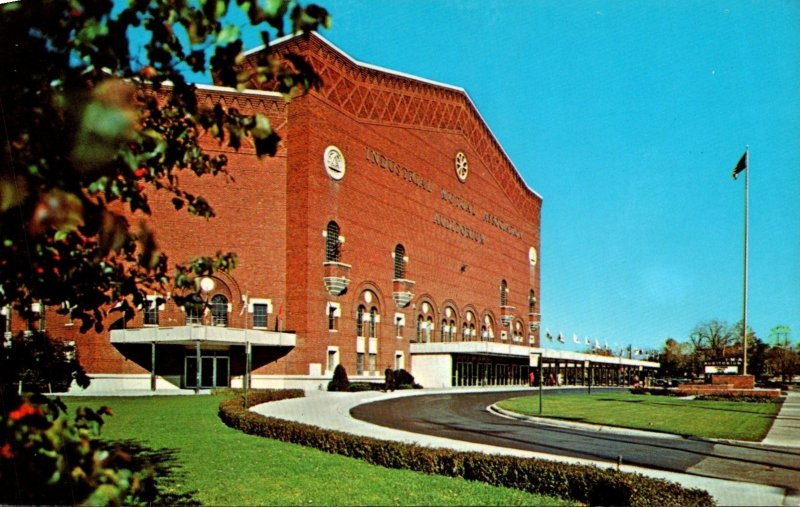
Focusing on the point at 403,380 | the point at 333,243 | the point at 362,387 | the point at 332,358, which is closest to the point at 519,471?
the point at 362,387

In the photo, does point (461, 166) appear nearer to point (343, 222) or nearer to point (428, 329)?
point (428, 329)

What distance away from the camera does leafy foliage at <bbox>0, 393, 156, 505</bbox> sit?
3021 mm

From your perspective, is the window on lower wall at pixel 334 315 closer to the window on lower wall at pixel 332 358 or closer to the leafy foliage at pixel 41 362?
the window on lower wall at pixel 332 358

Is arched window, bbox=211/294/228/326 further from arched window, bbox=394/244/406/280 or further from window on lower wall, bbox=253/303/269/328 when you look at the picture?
arched window, bbox=394/244/406/280

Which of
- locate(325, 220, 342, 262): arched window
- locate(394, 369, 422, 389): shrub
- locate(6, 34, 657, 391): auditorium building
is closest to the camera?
locate(6, 34, 657, 391): auditorium building

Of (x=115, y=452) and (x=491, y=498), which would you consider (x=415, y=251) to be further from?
(x=115, y=452)

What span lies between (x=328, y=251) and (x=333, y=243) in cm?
84

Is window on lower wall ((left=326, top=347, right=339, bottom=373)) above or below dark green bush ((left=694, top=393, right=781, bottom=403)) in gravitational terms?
Result: above

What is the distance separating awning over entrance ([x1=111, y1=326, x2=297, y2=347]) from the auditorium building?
3.8 inches

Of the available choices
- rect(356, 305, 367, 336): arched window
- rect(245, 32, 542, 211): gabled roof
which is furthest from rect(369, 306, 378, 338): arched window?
rect(245, 32, 542, 211): gabled roof

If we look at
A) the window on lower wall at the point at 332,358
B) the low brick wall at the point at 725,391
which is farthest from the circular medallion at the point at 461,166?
the low brick wall at the point at 725,391

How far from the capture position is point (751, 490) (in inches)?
382

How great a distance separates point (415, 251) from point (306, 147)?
14.8 meters

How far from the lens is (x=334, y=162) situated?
4312 cm
